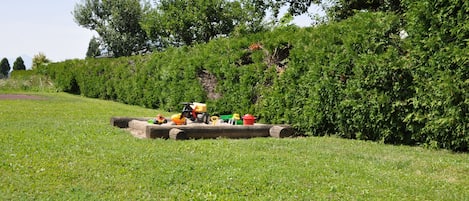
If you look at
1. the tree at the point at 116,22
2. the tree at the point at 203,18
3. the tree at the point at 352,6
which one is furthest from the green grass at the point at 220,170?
the tree at the point at 116,22

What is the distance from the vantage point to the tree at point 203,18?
39500 mm

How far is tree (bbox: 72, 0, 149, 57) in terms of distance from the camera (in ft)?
172

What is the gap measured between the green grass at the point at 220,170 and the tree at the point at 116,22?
150ft

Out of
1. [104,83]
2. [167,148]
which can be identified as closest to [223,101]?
[167,148]

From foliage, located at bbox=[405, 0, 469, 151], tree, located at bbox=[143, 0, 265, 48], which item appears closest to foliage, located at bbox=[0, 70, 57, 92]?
tree, located at bbox=[143, 0, 265, 48]

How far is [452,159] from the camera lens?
6973 mm

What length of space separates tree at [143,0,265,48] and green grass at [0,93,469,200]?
31.9 m

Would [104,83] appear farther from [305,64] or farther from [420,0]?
[420,0]

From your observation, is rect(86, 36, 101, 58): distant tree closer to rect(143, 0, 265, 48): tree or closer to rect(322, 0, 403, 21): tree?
rect(143, 0, 265, 48): tree

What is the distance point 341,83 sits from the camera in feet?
31.5

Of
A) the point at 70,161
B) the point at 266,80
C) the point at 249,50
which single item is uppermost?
the point at 249,50

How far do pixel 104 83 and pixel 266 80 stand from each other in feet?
49.2

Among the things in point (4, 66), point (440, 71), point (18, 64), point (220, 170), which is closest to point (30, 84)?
point (220, 170)

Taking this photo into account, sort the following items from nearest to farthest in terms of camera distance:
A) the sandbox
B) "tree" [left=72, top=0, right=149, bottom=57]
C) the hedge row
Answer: the hedge row, the sandbox, "tree" [left=72, top=0, right=149, bottom=57]
